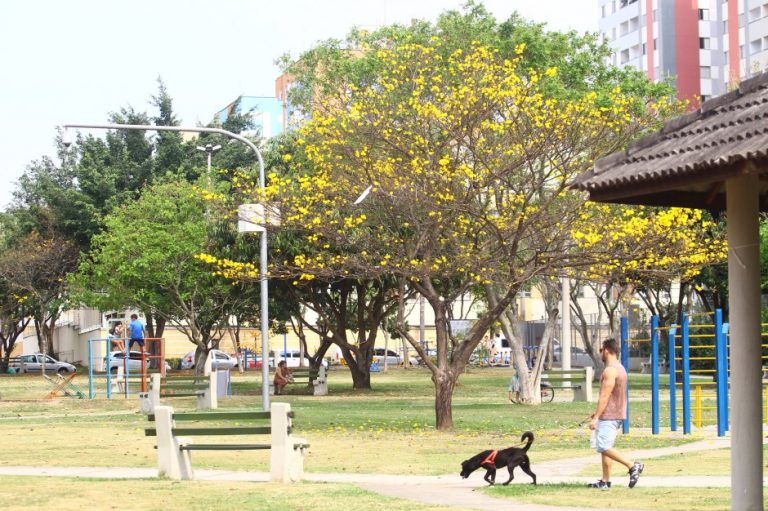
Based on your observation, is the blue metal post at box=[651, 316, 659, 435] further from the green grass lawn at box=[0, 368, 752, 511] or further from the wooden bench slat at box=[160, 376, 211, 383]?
the wooden bench slat at box=[160, 376, 211, 383]

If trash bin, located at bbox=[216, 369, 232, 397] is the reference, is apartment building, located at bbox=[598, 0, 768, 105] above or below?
above

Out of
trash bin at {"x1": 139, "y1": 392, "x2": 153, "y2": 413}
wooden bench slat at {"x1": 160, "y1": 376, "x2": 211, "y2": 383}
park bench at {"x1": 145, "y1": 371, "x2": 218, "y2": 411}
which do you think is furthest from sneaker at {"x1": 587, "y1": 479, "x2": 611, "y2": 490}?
wooden bench slat at {"x1": 160, "y1": 376, "x2": 211, "y2": 383}

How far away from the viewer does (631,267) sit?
27.9 m

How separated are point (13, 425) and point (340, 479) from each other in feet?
47.8

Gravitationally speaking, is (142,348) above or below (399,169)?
below

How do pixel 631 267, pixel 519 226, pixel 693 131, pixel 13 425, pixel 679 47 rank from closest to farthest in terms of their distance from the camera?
pixel 693 131, pixel 519 226, pixel 631 267, pixel 13 425, pixel 679 47

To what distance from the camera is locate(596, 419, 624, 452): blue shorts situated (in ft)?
49.2

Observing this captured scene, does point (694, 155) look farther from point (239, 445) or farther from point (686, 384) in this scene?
point (686, 384)

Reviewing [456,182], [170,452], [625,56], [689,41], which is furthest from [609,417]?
[625,56]

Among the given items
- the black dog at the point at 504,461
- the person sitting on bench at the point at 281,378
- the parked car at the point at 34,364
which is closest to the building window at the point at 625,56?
the parked car at the point at 34,364

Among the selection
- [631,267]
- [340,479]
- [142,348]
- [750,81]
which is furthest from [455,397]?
[750,81]

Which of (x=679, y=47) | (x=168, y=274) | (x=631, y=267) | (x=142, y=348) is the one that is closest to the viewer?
(x=631, y=267)

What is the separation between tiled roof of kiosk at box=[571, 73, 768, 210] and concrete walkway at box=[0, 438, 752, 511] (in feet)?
12.1

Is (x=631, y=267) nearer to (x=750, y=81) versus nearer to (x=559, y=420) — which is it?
(x=559, y=420)
